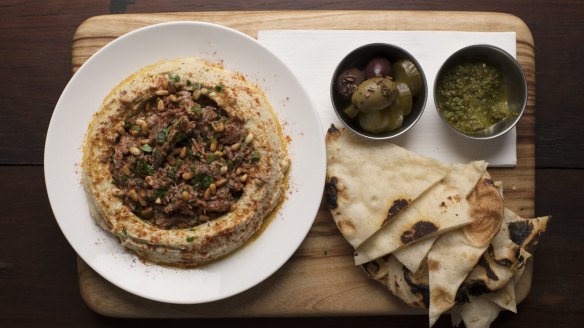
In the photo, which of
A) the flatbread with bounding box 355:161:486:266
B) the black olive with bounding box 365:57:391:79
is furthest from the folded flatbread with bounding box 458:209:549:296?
the black olive with bounding box 365:57:391:79

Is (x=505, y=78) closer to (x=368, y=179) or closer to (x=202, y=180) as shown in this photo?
(x=368, y=179)

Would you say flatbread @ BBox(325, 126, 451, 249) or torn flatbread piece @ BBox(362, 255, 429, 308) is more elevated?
flatbread @ BBox(325, 126, 451, 249)

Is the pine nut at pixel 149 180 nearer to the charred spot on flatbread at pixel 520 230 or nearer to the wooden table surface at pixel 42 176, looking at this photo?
the wooden table surface at pixel 42 176

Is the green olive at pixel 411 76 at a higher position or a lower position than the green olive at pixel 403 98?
higher

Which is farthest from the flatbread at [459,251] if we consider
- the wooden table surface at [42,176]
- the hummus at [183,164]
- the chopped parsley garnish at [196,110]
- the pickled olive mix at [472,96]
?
the chopped parsley garnish at [196,110]

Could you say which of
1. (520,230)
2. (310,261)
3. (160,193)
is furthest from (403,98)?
(160,193)

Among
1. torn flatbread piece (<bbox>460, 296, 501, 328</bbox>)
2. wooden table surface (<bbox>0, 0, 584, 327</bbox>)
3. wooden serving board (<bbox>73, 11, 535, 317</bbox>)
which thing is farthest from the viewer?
wooden table surface (<bbox>0, 0, 584, 327</bbox>)

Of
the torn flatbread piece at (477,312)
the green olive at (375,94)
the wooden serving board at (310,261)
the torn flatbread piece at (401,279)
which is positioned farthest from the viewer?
the wooden serving board at (310,261)

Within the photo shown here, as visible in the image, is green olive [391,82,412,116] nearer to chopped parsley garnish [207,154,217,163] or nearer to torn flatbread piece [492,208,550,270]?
torn flatbread piece [492,208,550,270]
